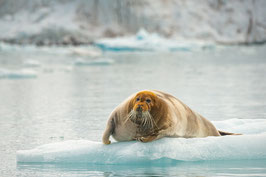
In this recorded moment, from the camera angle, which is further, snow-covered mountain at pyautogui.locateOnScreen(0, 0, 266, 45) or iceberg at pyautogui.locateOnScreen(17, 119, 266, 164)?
snow-covered mountain at pyautogui.locateOnScreen(0, 0, 266, 45)

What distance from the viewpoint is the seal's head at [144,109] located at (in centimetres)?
461

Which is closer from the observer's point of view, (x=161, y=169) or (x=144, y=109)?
(x=144, y=109)

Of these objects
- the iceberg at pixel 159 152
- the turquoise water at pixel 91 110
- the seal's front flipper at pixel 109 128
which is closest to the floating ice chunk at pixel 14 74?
the turquoise water at pixel 91 110

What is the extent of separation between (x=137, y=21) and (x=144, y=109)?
46387 mm

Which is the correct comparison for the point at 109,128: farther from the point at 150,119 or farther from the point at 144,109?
the point at 144,109

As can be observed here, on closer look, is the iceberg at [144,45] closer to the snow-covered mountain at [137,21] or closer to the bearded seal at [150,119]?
the snow-covered mountain at [137,21]

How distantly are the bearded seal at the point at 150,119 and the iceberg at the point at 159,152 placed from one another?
0.09m

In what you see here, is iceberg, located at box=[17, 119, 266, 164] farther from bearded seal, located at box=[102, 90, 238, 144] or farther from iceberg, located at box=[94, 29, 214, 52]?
iceberg, located at box=[94, 29, 214, 52]

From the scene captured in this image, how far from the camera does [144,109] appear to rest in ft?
15.1

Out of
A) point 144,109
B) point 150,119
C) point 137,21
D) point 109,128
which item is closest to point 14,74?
point 109,128

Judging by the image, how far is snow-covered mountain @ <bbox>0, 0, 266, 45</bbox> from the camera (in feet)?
162

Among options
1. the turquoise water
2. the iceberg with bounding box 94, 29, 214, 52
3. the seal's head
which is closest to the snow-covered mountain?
the iceberg with bounding box 94, 29, 214, 52

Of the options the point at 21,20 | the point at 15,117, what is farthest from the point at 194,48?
the point at 15,117

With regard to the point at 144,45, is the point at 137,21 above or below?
above
